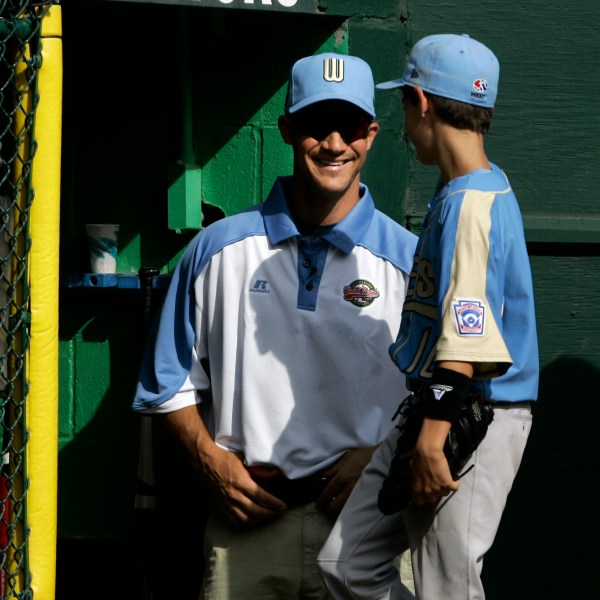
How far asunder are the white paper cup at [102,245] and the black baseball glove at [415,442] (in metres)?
1.65

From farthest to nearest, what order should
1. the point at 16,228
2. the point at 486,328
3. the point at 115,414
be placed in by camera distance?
1. the point at 115,414
2. the point at 16,228
3. the point at 486,328

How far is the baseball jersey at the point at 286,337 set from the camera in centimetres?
419

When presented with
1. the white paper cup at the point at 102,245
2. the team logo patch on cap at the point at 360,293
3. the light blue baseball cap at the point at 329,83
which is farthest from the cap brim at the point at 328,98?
the white paper cup at the point at 102,245

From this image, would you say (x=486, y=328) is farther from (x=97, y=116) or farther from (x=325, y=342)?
(x=97, y=116)

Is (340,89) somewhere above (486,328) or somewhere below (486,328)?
above

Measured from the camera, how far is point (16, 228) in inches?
163

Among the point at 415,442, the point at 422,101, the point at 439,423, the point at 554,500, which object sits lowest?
the point at 554,500

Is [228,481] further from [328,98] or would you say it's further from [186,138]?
[186,138]

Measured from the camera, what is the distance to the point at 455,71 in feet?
12.0

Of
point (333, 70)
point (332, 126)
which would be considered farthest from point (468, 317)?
point (333, 70)

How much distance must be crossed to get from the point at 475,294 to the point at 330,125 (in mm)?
1098

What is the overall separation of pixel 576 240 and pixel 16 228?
2.39 meters

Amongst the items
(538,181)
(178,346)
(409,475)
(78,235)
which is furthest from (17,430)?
(538,181)

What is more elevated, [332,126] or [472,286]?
[332,126]
